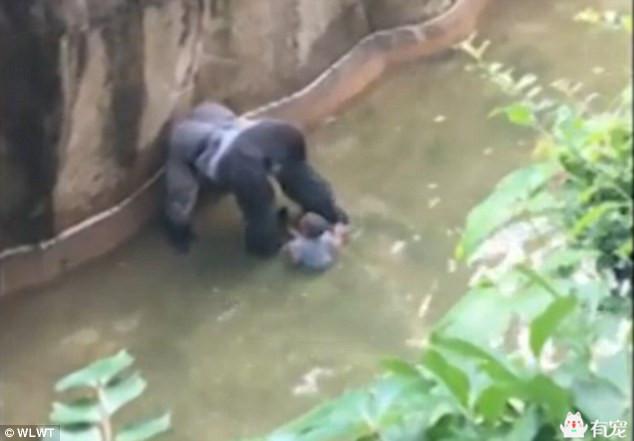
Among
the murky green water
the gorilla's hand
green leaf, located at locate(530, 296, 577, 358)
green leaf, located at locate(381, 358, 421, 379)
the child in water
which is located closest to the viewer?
green leaf, located at locate(530, 296, 577, 358)

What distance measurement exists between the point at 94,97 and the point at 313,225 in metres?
0.60

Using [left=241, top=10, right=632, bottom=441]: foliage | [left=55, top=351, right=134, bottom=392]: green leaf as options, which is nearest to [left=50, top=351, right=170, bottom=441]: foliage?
[left=55, top=351, right=134, bottom=392]: green leaf

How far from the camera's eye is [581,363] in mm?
1031

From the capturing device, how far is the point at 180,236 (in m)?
3.13

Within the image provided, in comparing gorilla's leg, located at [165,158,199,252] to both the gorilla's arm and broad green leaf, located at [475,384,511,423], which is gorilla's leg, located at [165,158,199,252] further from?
broad green leaf, located at [475,384,511,423]

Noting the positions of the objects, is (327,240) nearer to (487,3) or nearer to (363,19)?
(363,19)

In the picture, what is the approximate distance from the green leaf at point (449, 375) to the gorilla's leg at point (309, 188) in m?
2.04

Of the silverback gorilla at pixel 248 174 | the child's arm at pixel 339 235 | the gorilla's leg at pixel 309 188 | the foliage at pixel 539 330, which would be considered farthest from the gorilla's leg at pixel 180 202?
the foliage at pixel 539 330

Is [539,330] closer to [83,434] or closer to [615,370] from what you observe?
[615,370]

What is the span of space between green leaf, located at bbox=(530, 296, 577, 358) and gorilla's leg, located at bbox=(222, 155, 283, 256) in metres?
2.04

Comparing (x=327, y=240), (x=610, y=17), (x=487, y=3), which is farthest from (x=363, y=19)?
(x=610, y=17)

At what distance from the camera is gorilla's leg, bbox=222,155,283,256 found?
9.90ft

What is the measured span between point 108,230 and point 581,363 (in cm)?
223

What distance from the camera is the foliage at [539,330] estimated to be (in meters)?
1.01
